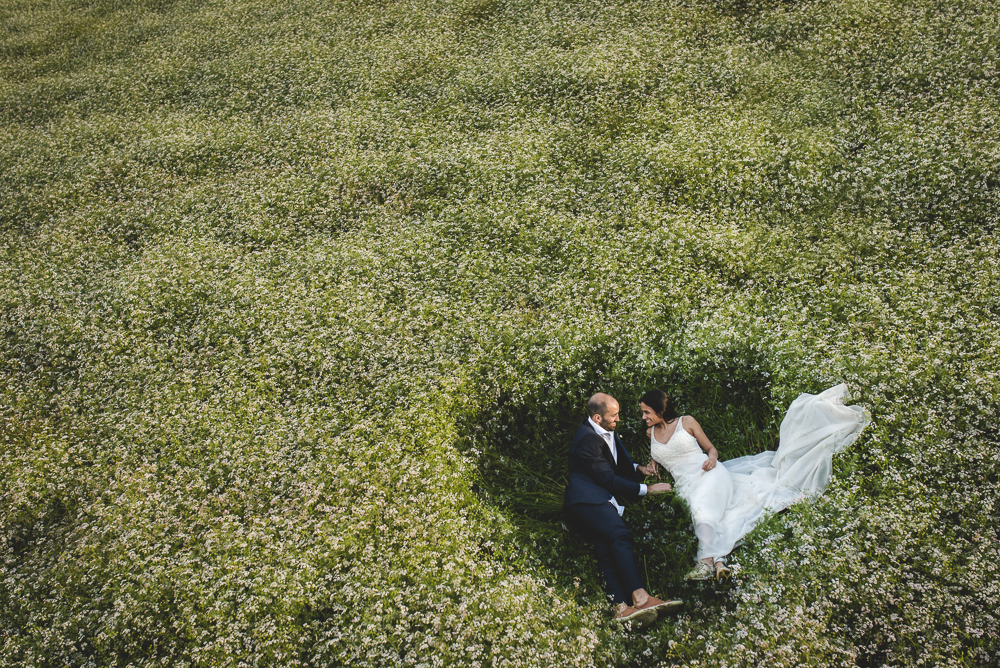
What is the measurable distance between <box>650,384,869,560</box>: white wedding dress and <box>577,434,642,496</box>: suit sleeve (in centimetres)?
89

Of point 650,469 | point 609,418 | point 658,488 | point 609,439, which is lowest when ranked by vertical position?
point 650,469

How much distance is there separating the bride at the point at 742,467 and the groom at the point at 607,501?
57 cm

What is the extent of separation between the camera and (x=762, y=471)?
9703mm

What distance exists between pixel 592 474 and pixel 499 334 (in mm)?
4239

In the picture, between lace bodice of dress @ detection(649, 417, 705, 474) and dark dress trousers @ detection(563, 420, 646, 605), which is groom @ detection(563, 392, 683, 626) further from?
lace bodice of dress @ detection(649, 417, 705, 474)

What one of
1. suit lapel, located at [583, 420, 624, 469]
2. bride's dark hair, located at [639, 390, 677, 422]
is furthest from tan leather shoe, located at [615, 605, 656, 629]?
bride's dark hair, located at [639, 390, 677, 422]

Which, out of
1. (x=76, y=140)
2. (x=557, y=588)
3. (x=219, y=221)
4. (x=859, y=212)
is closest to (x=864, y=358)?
(x=859, y=212)

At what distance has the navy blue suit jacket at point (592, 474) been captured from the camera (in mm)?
9195

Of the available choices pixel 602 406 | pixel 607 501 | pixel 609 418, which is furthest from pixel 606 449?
pixel 607 501

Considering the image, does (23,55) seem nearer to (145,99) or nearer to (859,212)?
(145,99)

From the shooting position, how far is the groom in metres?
8.59

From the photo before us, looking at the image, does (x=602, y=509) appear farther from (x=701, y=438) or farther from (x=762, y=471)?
(x=762, y=471)

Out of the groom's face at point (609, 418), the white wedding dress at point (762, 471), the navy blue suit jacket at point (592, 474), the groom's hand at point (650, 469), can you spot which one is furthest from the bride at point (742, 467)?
the navy blue suit jacket at point (592, 474)

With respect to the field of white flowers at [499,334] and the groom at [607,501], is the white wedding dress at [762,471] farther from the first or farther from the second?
the groom at [607,501]
